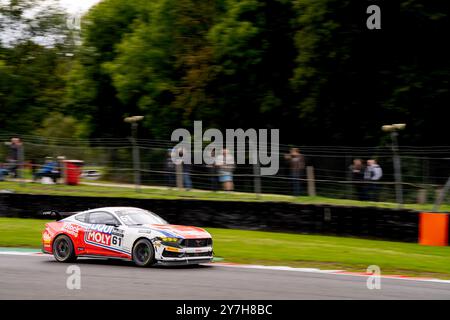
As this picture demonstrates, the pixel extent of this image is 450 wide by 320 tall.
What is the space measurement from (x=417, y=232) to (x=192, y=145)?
7.31m

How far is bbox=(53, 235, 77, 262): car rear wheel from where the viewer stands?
15.7 meters

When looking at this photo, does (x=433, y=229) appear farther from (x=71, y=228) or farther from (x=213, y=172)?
(x=71, y=228)

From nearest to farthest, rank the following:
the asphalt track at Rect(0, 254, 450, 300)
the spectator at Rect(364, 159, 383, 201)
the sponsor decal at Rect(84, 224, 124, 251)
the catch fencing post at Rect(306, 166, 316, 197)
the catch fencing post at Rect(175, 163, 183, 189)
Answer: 1. the asphalt track at Rect(0, 254, 450, 300)
2. the sponsor decal at Rect(84, 224, 124, 251)
3. the spectator at Rect(364, 159, 383, 201)
4. the catch fencing post at Rect(306, 166, 316, 197)
5. the catch fencing post at Rect(175, 163, 183, 189)

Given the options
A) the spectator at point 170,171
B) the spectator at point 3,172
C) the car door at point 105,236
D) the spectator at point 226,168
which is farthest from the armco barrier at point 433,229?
the spectator at point 3,172

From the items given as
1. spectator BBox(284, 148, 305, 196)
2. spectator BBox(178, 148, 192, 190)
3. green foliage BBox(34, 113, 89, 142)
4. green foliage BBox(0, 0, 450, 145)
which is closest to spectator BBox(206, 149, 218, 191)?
spectator BBox(178, 148, 192, 190)

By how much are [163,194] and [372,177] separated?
6.15 m

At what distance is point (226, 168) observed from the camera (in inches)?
839

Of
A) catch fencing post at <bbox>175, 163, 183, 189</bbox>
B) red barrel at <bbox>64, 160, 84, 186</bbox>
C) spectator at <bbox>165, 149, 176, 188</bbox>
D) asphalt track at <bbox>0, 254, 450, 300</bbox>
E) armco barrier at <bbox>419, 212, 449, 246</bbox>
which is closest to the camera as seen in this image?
asphalt track at <bbox>0, 254, 450, 300</bbox>

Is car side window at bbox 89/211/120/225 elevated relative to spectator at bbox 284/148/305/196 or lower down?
lower down

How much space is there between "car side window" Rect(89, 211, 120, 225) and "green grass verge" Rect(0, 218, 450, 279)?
8.44 ft

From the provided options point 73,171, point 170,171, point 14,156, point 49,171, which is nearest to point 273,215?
point 170,171

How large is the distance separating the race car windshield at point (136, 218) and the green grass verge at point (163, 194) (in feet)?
18.2

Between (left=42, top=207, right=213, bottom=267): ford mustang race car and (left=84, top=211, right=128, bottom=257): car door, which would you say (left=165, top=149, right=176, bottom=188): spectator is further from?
(left=84, top=211, right=128, bottom=257): car door

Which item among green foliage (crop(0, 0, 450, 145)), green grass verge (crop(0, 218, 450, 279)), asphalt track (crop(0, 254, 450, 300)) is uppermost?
green foliage (crop(0, 0, 450, 145))
